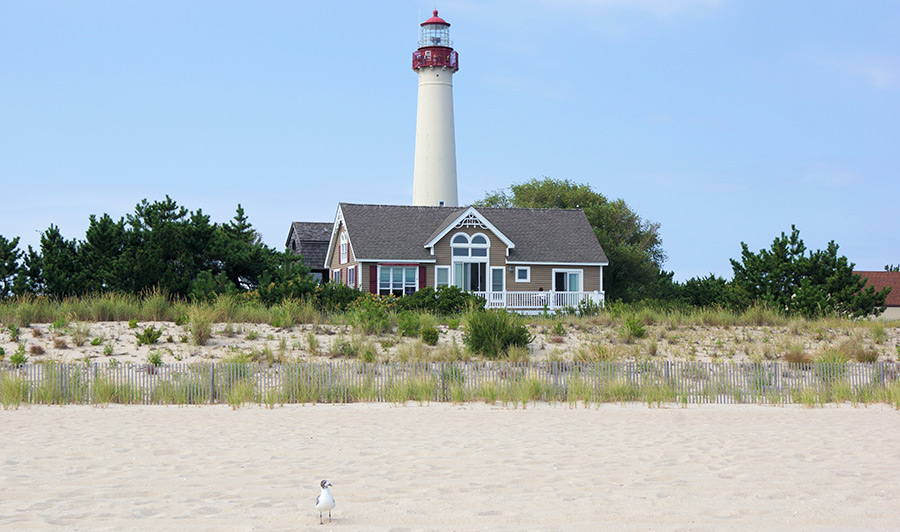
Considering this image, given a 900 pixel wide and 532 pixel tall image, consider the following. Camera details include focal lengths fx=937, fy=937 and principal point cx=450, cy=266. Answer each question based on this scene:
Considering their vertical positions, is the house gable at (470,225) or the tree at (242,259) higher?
the house gable at (470,225)

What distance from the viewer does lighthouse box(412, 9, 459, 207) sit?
49188 millimetres

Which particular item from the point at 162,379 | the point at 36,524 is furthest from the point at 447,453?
the point at 162,379

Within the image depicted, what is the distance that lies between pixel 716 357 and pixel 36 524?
749 inches

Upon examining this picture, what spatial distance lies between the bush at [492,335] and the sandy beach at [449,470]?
234 inches

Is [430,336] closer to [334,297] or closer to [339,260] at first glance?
[334,297]

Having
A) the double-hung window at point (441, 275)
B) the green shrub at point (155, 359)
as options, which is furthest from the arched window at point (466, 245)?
the green shrub at point (155, 359)

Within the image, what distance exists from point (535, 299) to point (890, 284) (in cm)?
3675

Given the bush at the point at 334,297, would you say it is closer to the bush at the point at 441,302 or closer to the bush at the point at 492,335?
the bush at the point at 441,302

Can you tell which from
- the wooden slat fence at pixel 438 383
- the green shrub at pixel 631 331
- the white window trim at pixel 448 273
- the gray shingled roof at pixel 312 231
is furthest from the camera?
the gray shingled roof at pixel 312 231

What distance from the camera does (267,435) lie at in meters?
13.2

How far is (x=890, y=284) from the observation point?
65438 millimetres

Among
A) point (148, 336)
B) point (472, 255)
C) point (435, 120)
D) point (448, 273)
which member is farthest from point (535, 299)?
point (148, 336)

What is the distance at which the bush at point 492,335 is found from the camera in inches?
881

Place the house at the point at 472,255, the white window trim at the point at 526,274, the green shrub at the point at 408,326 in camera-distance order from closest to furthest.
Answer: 1. the green shrub at the point at 408,326
2. the house at the point at 472,255
3. the white window trim at the point at 526,274
